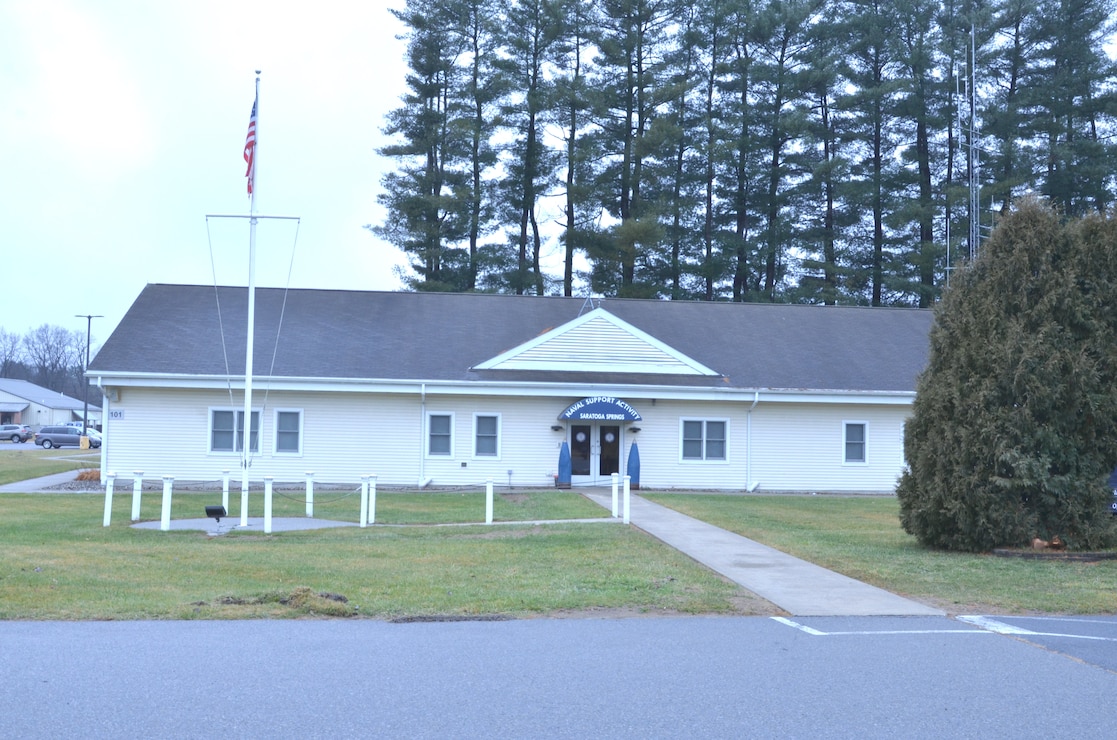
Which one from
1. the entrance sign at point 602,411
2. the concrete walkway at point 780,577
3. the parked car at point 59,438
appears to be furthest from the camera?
A: the parked car at point 59,438

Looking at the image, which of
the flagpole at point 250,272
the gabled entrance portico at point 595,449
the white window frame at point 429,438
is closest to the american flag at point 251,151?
the flagpole at point 250,272

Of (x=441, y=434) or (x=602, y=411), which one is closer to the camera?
(x=602, y=411)

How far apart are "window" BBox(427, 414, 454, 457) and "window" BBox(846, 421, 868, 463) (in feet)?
36.6

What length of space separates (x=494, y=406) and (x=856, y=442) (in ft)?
33.8

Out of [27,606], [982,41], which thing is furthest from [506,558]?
[982,41]

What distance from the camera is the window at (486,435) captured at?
29031mm

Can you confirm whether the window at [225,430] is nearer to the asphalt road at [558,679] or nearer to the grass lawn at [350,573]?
the grass lawn at [350,573]

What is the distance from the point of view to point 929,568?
13953 millimetres

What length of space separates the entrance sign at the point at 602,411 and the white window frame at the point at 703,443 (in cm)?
209

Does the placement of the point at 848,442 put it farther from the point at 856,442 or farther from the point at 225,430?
the point at 225,430

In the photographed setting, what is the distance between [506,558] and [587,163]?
121 feet

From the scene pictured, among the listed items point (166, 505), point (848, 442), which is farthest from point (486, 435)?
point (166, 505)

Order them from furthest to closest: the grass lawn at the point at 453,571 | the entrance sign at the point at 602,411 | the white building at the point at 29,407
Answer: the white building at the point at 29,407 → the entrance sign at the point at 602,411 → the grass lawn at the point at 453,571

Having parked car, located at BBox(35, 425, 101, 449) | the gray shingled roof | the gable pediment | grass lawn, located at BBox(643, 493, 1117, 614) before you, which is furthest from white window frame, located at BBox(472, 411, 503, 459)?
parked car, located at BBox(35, 425, 101, 449)
